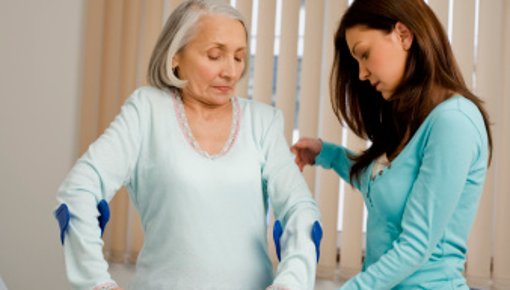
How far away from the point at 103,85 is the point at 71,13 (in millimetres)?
394

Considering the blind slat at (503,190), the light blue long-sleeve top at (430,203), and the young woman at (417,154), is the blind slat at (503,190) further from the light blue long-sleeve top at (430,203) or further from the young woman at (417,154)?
the light blue long-sleeve top at (430,203)

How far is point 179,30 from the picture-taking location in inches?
53.5

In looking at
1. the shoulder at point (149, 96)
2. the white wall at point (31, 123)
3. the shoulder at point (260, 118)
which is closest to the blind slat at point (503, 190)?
the shoulder at point (260, 118)

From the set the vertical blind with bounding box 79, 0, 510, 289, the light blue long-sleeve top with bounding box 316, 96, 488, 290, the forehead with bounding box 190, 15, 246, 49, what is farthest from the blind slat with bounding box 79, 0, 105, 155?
the light blue long-sleeve top with bounding box 316, 96, 488, 290

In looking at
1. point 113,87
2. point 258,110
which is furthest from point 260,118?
point 113,87

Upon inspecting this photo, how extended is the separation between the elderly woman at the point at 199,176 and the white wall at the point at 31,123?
1810 mm

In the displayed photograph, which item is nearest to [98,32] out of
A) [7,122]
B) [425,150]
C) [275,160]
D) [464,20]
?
[7,122]

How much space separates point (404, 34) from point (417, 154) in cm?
26

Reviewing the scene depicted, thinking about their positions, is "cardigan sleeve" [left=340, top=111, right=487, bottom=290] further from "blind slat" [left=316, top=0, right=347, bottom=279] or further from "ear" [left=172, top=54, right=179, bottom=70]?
"blind slat" [left=316, top=0, right=347, bottom=279]

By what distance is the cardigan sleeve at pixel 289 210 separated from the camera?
1188mm

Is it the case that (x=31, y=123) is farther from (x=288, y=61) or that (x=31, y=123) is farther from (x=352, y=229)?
(x=352, y=229)

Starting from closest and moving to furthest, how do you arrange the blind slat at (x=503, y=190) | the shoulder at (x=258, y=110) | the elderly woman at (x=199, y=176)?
the elderly woman at (x=199, y=176)
the shoulder at (x=258, y=110)
the blind slat at (x=503, y=190)

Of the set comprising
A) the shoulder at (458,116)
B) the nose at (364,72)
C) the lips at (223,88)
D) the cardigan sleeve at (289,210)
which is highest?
the nose at (364,72)

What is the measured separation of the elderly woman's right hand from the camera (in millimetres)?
1721
